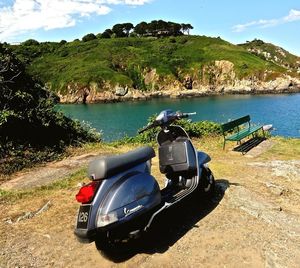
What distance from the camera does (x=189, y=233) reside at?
20.8 feet

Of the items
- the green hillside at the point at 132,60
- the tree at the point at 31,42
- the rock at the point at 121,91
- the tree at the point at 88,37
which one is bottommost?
the rock at the point at 121,91

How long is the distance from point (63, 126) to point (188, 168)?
1025cm

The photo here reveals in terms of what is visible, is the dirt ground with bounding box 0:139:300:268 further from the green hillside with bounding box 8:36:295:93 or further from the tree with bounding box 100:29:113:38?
the tree with bounding box 100:29:113:38

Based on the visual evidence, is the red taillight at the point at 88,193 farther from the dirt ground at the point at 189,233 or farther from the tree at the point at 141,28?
the tree at the point at 141,28

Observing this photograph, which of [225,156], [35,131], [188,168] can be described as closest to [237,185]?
[188,168]

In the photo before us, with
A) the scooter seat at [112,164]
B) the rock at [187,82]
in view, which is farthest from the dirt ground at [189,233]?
the rock at [187,82]

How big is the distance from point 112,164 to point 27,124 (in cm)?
997

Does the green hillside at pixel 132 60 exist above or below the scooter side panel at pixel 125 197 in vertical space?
above

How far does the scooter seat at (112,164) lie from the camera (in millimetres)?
5105

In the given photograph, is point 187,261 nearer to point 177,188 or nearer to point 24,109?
point 177,188

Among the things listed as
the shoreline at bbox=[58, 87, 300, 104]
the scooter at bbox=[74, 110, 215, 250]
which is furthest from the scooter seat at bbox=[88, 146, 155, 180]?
the shoreline at bbox=[58, 87, 300, 104]

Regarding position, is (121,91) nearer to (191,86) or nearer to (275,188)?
(191,86)

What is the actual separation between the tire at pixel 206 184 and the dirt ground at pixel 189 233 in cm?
16

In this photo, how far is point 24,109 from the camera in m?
14.8
